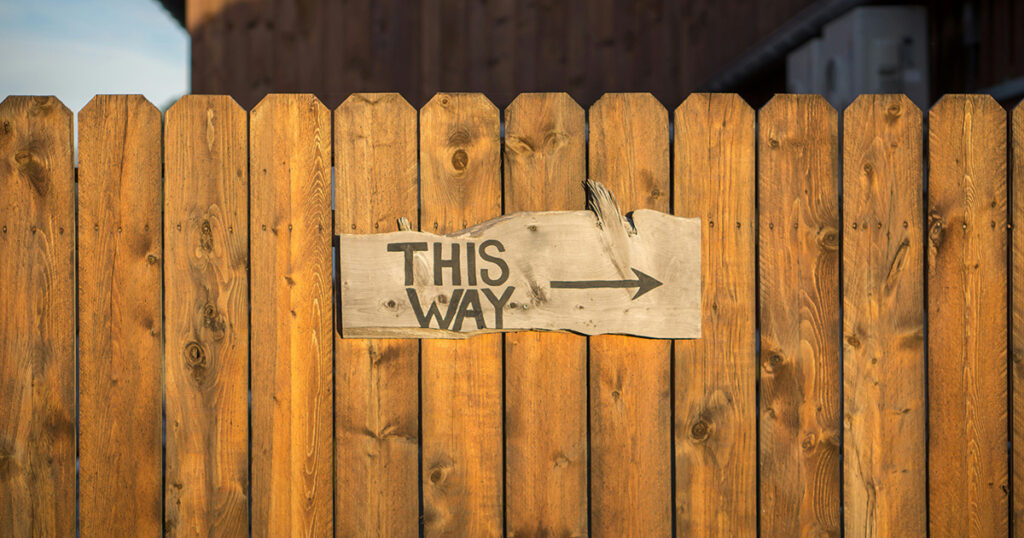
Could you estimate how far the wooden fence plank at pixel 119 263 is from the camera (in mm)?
2008

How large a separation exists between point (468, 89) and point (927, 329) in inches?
137

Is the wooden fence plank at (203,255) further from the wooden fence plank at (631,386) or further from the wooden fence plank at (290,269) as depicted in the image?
the wooden fence plank at (631,386)

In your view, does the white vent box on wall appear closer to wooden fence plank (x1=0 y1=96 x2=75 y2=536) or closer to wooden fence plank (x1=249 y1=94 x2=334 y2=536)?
wooden fence plank (x1=249 y1=94 x2=334 y2=536)

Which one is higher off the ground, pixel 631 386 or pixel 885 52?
pixel 885 52

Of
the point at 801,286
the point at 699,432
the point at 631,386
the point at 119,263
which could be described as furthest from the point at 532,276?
the point at 119,263

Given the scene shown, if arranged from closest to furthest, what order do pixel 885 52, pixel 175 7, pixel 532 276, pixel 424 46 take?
pixel 532 276 → pixel 885 52 → pixel 424 46 → pixel 175 7

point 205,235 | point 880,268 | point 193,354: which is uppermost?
point 205,235

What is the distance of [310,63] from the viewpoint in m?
4.68

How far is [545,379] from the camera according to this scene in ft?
6.64

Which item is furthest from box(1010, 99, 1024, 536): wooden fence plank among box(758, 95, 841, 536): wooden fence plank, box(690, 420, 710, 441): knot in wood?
box(690, 420, 710, 441): knot in wood

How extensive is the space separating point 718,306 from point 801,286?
271 mm

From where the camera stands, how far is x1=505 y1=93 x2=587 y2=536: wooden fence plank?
201cm

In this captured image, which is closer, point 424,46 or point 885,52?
point 885,52

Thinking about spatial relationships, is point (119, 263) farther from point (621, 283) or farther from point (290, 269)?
point (621, 283)
